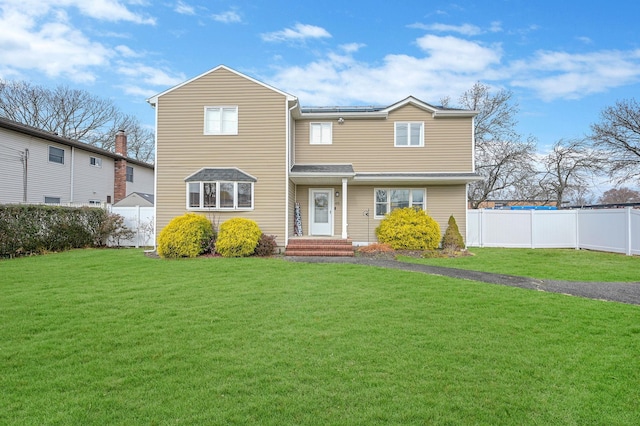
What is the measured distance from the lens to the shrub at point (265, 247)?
12.3 m

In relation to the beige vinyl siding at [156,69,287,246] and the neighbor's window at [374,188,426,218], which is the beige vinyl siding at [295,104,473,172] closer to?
the neighbor's window at [374,188,426,218]

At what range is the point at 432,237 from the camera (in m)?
13.7

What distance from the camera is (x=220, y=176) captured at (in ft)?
42.7

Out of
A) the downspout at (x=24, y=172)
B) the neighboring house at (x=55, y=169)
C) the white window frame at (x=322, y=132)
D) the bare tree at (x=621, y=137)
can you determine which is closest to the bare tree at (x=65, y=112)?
the neighboring house at (x=55, y=169)

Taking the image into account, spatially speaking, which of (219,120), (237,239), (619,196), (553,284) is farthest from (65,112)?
(619,196)

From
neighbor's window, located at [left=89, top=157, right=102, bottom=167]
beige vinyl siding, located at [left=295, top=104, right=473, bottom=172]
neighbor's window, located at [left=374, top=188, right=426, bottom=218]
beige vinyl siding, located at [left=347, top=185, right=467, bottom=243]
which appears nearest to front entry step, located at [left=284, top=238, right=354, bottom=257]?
beige vinyl siding, located at [left=347, top=185, right=467, bottom=243]

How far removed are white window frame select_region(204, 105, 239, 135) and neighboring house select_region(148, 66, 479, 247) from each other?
0.13ft

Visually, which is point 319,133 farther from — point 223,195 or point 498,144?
point 498,144

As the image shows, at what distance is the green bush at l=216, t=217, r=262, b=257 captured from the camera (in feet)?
38.9

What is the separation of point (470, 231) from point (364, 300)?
1128cm

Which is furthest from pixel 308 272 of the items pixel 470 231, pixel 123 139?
pixel 123 139

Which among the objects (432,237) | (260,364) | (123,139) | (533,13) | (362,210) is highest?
(533,13)

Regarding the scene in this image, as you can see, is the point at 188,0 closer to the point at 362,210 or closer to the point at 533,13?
the point at 362,210

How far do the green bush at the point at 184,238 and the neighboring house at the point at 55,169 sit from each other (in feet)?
35.5
